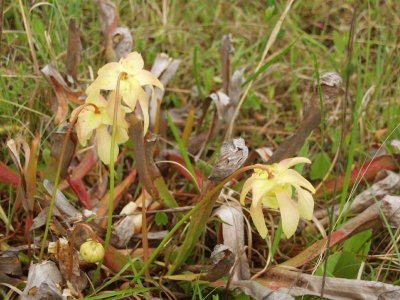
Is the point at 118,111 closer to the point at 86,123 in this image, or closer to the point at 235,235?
the point at 86,123

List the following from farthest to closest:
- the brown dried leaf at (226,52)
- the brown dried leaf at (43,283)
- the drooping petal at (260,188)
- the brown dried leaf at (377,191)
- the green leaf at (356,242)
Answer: the brown dried leaf at (226,52) → the brown dried leaf at (377,191) → the green leaf at (356,242) → the brown dried leaf at (43,283) → the drooping petal at (260,188)

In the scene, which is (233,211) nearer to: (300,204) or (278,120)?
(300,204)

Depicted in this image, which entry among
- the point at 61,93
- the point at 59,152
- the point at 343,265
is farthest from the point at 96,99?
the point at 343,265

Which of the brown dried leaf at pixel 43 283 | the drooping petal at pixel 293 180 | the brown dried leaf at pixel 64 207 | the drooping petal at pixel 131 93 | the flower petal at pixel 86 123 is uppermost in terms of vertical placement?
the drooping petal at pixel 131 93

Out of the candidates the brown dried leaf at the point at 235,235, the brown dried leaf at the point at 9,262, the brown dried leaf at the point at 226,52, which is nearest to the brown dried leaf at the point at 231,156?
the brown dried leaf at the point at 235,235

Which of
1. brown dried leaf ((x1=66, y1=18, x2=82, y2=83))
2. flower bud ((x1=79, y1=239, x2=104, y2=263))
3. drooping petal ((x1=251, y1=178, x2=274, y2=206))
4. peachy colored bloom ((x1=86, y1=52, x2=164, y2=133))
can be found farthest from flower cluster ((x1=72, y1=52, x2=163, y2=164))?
brown dried leaf ((x1=66, y1=18, x2=82, y2=83))

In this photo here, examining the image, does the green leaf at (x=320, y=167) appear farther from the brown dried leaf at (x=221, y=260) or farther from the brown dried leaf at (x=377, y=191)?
the brown dried leaf at (x=221, y=260)

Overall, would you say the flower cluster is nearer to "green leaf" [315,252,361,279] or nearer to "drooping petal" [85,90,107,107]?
"drooping petal" [85,90,107,107]
